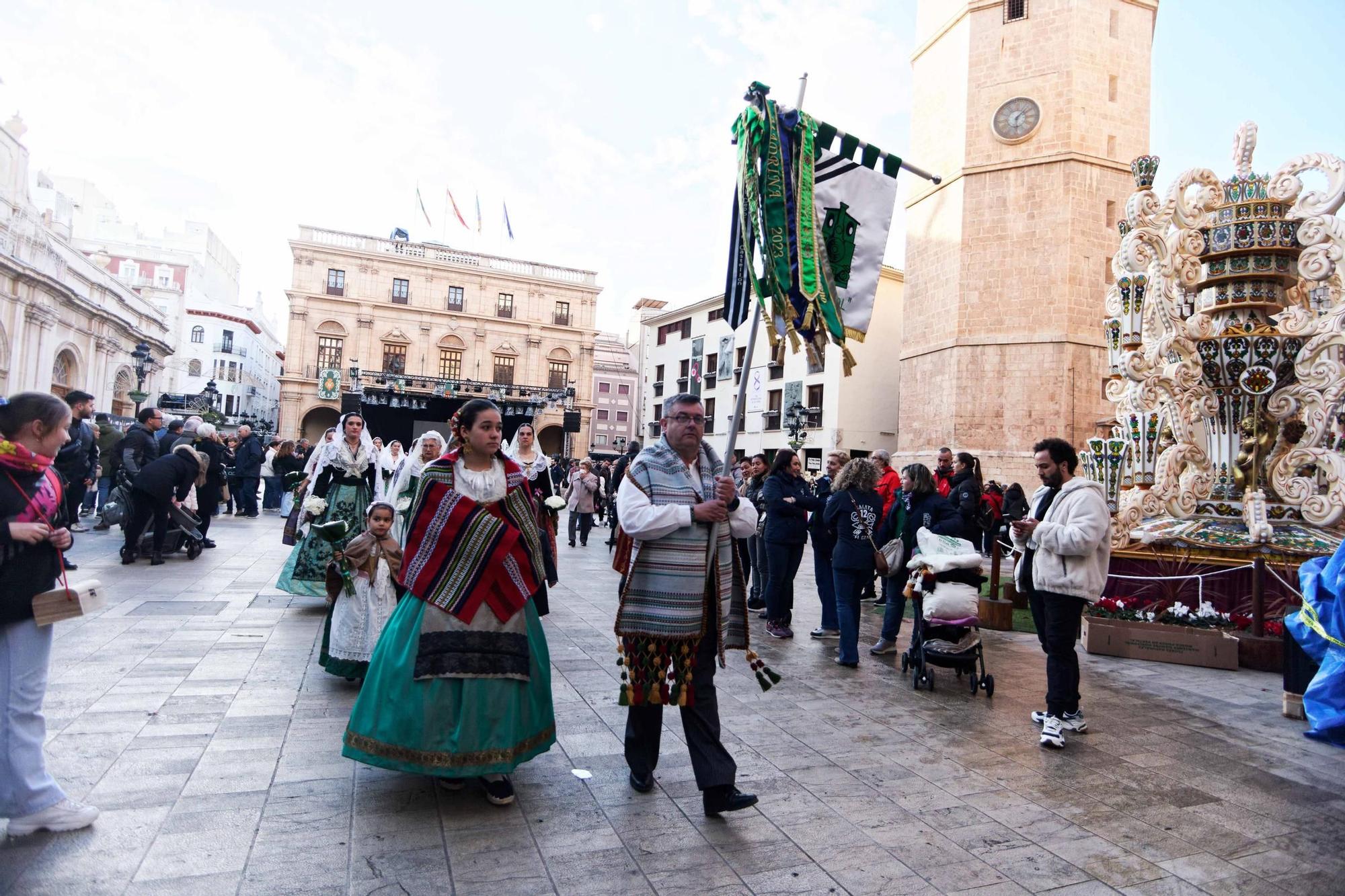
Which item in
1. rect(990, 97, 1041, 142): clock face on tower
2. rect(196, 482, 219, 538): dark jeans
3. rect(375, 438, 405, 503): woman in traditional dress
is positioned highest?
rect(990, 97, 1041, 142): clock face on tower

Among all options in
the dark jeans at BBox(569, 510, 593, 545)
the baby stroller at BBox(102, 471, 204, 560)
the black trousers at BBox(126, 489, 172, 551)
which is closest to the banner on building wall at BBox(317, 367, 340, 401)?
the dark jeans at BBox(569, 510, 593, 545)

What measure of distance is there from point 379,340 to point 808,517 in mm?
42400

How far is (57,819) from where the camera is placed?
118 inches

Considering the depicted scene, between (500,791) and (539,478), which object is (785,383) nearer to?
(539,478)

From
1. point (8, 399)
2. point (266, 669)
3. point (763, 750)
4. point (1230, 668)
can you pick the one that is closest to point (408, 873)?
point (763, 750)

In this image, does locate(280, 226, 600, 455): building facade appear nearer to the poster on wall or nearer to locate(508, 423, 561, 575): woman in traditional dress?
the poster on wall

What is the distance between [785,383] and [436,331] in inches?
868

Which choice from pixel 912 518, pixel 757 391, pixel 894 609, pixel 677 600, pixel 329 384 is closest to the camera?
pixel 677 600

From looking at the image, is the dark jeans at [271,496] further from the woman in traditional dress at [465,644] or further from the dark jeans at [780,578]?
the woman in traditional dress at [465,644]

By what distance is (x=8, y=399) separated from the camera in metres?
3.14

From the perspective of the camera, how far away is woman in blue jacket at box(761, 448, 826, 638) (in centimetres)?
739

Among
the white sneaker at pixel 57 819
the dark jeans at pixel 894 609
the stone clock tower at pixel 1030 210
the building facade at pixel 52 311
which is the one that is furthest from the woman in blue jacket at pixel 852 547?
the building facade at pixel 52 311

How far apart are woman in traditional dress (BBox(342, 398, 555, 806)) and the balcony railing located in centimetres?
4645

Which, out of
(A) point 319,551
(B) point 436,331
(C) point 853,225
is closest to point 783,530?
(C) point 853,225
